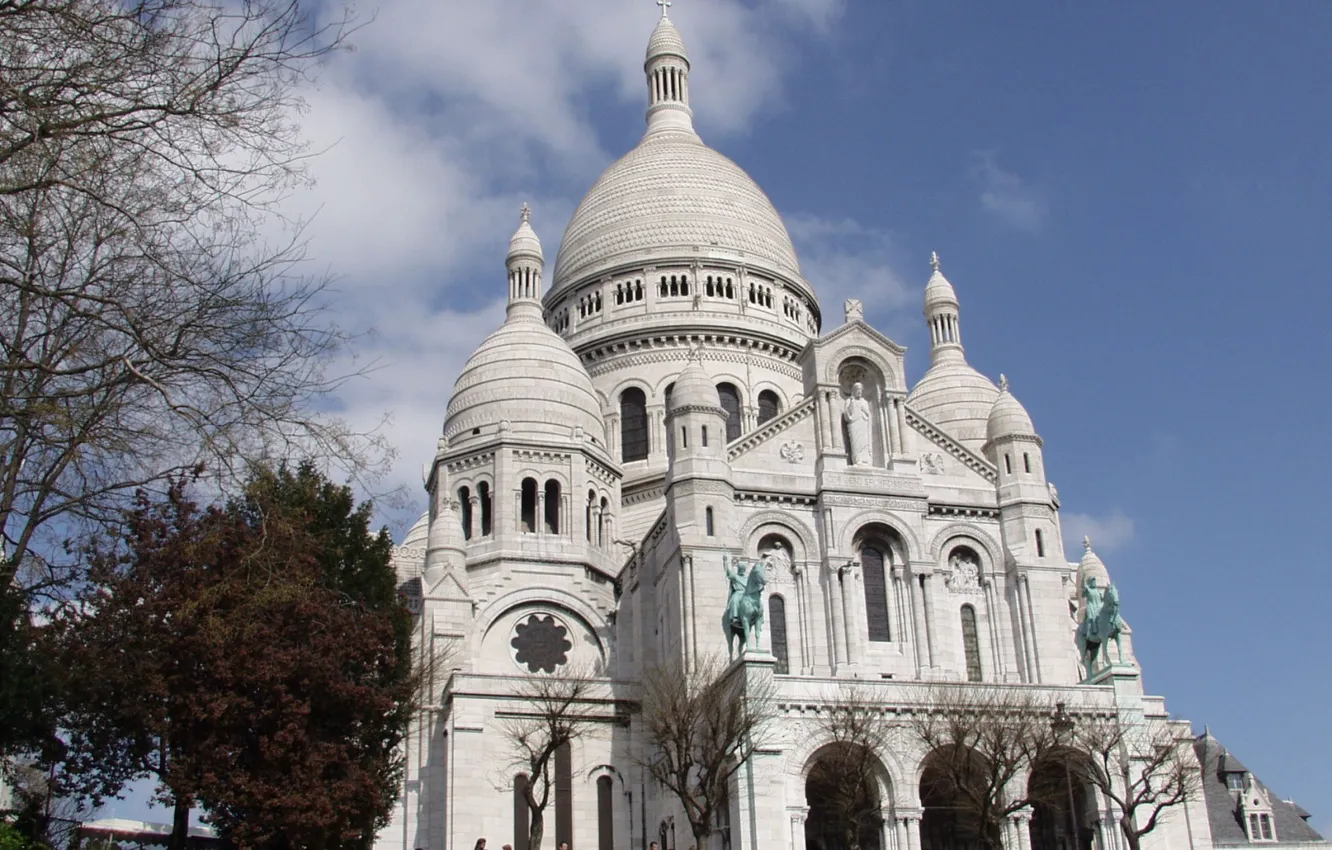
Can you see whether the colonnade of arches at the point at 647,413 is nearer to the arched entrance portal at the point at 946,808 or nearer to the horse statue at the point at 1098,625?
the horse statue at the point at 1098,625

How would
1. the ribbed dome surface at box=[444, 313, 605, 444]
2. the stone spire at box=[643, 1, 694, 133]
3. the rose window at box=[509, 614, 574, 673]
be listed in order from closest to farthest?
the rose window at box=[509, 614, 574, 673] < the ribbed dome surface at box=[444, 313, 605, 444] < the stone spire at box=[643, 1, 694, 133]

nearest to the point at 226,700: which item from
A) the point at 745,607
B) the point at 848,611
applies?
the point at 745,607

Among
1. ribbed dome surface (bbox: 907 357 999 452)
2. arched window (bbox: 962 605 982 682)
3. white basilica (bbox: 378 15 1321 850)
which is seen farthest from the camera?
ribbed dome surface (bbox: 907 357 999 452)

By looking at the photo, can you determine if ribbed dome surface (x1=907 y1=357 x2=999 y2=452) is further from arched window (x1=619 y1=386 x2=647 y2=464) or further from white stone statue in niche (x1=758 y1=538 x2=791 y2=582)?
white stone statue in niche (x1=758 y1=538 x2=791 y2=582)

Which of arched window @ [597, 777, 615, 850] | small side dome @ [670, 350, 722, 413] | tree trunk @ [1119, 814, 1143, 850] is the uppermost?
small side dome @ [670, 350, 722, 413]

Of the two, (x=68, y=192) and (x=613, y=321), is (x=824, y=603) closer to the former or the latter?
(x=613, y=321)

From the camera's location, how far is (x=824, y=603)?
149 feet

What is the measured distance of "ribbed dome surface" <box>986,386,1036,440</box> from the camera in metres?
49.8

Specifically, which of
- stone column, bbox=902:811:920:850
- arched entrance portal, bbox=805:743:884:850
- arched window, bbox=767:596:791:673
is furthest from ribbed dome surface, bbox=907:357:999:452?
stone column, bbox=902:811:920:850

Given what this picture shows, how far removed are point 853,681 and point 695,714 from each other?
16.1 feet

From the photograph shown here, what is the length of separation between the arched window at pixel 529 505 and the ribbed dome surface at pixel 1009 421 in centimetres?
1723

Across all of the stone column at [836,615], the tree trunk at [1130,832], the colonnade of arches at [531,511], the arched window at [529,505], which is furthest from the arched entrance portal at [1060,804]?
the arched window at [529,505]

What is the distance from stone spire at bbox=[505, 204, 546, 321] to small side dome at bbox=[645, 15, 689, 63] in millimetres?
20509

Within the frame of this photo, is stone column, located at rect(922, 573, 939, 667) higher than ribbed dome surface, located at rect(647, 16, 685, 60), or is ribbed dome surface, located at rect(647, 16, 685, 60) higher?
ribbed dome surface, located at rect(647, 16, 685, 60)
